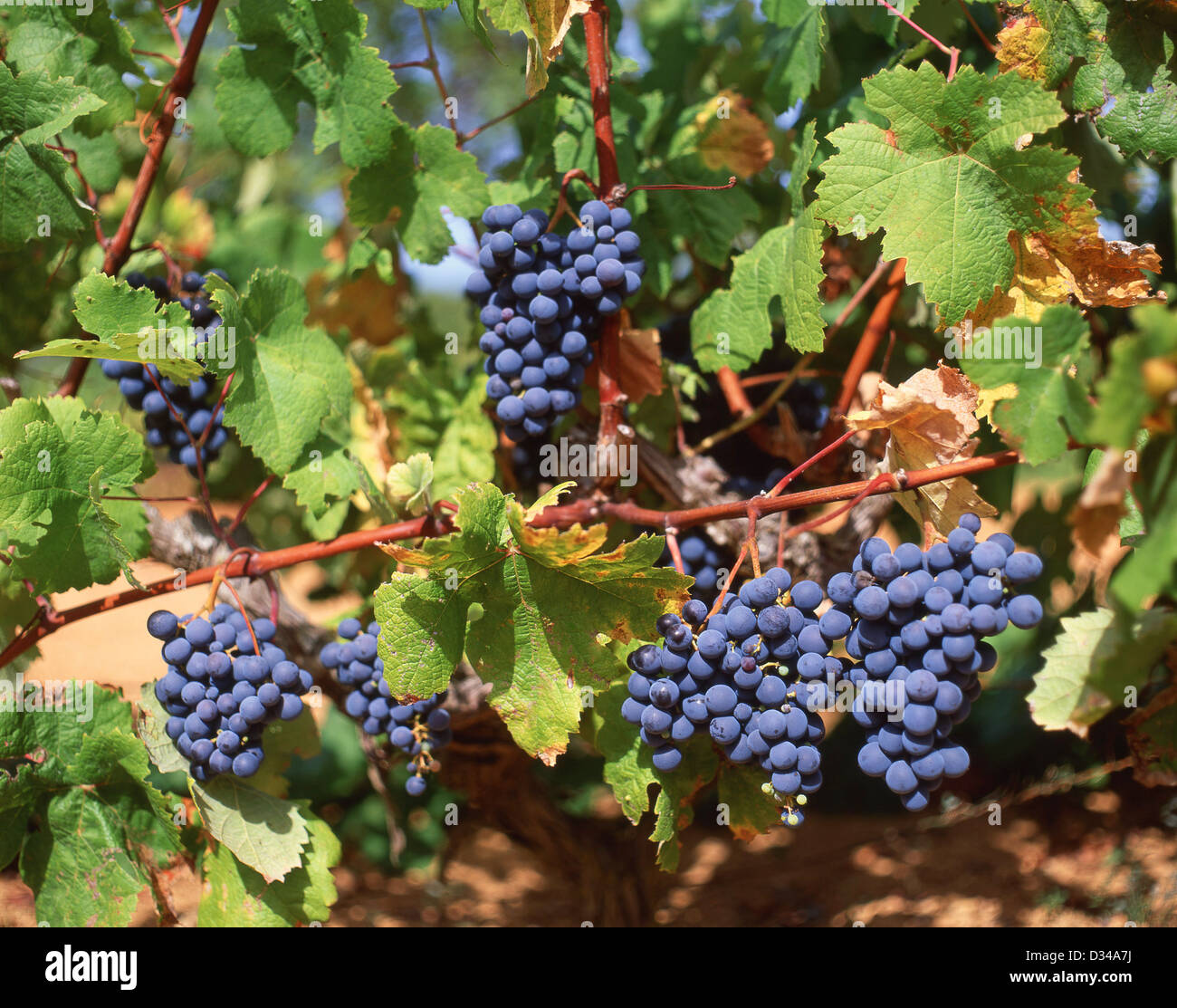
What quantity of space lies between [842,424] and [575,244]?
3.01 ft

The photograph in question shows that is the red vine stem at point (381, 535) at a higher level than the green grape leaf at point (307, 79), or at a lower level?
lower

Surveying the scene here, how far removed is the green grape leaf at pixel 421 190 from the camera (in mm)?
2084

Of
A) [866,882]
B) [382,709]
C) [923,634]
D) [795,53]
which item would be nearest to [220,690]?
[382,709]

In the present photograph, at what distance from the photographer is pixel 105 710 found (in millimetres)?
1896

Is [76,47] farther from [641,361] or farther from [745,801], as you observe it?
[745,801]

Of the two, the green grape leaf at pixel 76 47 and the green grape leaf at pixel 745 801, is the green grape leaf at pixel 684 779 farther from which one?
the green grape leaf at pixel 76 47

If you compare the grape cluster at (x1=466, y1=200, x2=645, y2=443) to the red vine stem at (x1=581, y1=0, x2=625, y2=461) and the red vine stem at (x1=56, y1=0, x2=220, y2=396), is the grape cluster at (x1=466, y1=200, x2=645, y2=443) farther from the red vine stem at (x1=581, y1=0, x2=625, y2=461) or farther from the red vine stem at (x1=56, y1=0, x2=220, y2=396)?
the red vine stem at (x1=56, y1=0, x2=220, y2=396)

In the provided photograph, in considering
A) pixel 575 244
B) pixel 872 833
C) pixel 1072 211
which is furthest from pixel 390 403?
pixel 872 833

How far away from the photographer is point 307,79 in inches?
A: 81.3

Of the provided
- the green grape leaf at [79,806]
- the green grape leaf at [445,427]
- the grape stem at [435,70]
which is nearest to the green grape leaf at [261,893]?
the green grape leaf at [79,806]

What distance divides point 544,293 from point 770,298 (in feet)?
1.77

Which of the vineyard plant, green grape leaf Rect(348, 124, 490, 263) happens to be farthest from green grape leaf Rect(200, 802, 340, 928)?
green grape leaf Rect(348, 124, 490, 263)

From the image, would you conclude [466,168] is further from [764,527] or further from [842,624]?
[842,624]

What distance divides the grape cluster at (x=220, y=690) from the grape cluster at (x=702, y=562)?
1.02 meters
